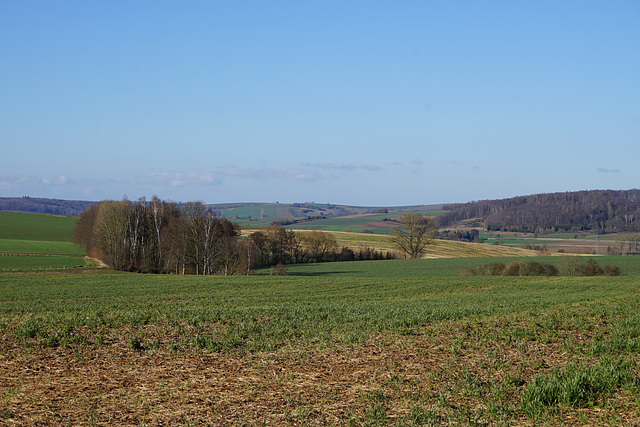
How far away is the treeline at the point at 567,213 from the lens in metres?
144

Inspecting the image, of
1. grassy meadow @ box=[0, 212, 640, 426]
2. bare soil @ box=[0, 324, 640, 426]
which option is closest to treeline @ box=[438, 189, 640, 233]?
grassy meadow @ box=[0, 212, 640, 426]

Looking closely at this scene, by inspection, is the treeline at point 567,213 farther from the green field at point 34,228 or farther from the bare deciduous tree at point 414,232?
the green field at point 34,228

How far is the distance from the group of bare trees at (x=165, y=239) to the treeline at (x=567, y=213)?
10960 cm

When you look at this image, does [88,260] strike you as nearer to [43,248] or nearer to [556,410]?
[43,248]

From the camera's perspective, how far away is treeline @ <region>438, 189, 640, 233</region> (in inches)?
5684

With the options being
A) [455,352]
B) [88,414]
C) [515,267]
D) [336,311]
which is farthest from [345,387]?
[515,267]

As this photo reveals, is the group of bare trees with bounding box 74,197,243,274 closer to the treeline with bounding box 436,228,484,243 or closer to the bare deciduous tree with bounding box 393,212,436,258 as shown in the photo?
the bare deciduous tree with bounding box 393,212,436,258

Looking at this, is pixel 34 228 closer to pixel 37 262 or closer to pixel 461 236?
pixel 37 262

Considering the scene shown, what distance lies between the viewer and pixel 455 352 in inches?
375

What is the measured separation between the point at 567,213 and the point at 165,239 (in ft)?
420

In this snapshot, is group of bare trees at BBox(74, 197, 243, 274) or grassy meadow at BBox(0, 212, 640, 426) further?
group of bare trees at BBox(74, 197, 243, 274)

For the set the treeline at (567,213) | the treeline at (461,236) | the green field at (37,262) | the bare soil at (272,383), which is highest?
the treeline at (567,213)

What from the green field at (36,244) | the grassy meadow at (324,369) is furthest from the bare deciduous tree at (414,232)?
the grassy meadow at (324,369)

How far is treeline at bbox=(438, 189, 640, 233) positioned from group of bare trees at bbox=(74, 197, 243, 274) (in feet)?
360
